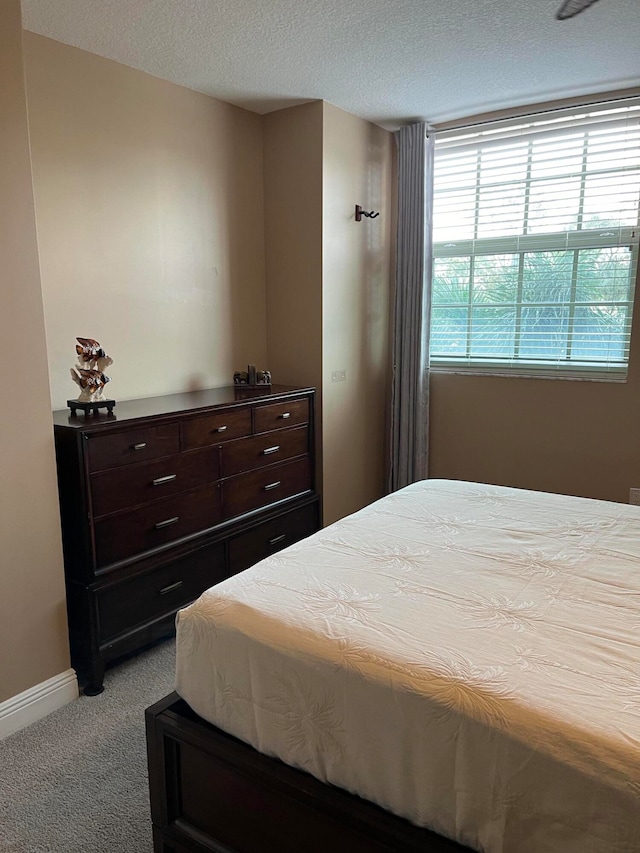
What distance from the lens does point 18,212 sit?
2080 mm

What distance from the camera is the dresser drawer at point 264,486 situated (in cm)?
302

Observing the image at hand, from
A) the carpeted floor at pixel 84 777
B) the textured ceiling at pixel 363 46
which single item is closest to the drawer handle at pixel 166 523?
the carpeted floor at pixel 84 777

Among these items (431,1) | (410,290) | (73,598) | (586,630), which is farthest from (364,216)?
(586,630)

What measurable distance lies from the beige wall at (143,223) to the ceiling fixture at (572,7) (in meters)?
2.02

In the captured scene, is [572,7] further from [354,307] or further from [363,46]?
[354,307]

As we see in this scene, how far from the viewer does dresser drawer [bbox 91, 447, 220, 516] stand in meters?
2.41

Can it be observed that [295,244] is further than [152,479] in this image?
Yes

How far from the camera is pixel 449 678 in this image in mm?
1277

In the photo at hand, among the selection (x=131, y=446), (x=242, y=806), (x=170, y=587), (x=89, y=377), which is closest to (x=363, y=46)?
(x=89, y=377)

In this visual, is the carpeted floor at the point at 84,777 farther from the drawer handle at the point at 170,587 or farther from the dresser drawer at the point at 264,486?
the dresser drawer at the point at 264,486

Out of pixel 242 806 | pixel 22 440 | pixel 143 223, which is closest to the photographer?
pixel 242 806

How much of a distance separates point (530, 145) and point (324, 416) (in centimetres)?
210

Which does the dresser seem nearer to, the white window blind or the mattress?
the mattress

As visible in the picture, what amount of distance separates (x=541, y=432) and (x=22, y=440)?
9.82ft
